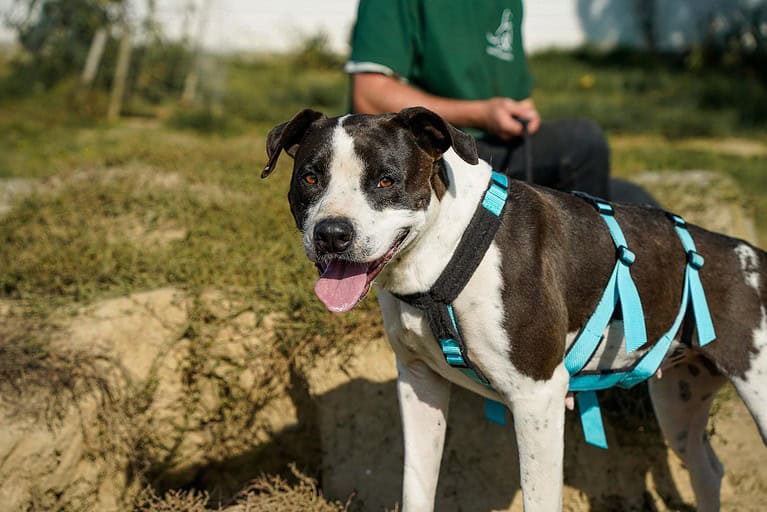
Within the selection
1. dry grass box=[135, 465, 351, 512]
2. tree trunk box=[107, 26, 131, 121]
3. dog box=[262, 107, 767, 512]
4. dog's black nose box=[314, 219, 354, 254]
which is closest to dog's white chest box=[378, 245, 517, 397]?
dog box=[262, 107, 767, 512]

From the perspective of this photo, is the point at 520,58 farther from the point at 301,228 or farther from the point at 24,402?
the point at 24,402

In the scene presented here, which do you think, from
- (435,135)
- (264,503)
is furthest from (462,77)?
(264,503)

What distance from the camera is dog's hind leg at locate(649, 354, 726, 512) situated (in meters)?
3.56

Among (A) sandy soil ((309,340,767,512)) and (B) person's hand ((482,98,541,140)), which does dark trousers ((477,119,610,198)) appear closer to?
(B) person's hand ((482,98,541,140))

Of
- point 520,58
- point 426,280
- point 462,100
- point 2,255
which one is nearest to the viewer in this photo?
point 426,280

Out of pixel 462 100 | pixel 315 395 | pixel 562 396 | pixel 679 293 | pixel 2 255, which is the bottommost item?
pixel 315 395

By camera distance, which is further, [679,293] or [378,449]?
[378,449]

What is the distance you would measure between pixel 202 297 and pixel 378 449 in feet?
4.08

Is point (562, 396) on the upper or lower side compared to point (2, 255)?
upper

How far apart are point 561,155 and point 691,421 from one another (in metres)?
1.42

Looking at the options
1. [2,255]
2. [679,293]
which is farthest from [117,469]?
[679,293]

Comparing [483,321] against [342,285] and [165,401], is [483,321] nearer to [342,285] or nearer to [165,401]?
[342,285]

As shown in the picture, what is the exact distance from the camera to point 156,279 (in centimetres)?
466

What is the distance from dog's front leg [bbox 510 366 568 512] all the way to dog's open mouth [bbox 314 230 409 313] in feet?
2.01
